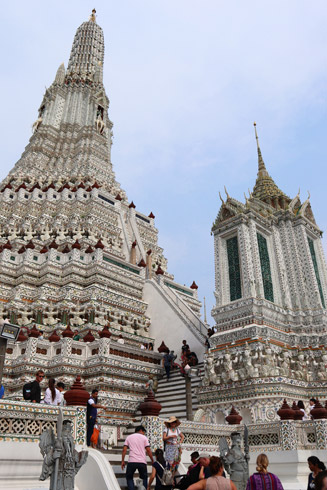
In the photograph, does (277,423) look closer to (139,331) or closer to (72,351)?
(72,351)

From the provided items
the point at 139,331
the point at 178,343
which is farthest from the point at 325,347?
the point at 139,331

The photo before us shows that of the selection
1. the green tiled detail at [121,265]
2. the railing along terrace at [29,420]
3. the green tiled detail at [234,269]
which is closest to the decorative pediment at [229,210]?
the green tiled detail at [234,269]

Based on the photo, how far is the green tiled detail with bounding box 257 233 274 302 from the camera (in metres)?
19.5

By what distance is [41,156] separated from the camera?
38375 mm

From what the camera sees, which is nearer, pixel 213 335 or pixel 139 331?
pixel 213 335

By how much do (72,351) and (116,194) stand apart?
2055cm

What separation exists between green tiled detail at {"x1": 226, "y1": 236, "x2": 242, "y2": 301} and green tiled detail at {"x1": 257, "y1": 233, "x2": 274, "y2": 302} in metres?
1.26

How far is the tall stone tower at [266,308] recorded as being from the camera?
15297 mm

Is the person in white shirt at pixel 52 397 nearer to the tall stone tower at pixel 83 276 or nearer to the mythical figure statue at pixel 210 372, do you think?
the tall stone tower at pixel 83 276

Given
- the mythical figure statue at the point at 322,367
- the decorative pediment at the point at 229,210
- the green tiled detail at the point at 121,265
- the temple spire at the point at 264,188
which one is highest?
the temple spire at the point at 264,188

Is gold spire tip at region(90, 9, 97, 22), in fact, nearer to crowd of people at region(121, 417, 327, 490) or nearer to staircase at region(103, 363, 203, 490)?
staircase at region(103, 363, 203, 490)

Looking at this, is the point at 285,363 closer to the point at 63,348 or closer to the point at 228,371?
the point at 228,371

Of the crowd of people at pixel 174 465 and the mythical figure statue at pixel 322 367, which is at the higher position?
the mythical figure statue at pixel 322 367

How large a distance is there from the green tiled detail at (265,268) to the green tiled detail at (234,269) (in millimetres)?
1256
